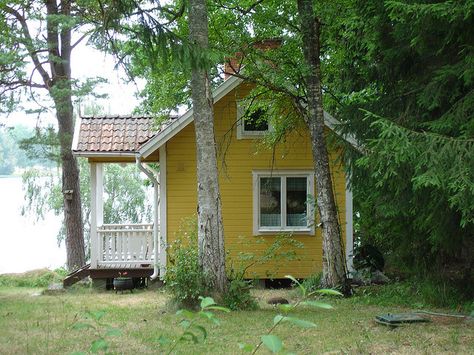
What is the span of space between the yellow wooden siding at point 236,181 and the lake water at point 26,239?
626 inches

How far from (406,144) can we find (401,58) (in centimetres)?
314

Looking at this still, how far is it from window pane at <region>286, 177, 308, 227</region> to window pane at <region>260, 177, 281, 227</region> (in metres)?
0.23

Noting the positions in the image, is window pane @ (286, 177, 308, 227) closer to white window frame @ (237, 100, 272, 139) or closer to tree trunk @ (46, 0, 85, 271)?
white window frame @ (237, 100, 272, 139)

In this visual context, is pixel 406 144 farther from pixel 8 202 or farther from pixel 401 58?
pixel 8 202

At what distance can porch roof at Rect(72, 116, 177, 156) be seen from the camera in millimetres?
16016

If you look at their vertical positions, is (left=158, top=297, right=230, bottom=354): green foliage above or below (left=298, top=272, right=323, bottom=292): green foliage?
above

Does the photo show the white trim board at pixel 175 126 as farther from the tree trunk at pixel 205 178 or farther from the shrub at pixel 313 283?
the shrub at pixel 313 283

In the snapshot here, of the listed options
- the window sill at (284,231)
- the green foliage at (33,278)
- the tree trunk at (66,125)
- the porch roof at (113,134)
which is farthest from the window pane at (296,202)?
the green foliage at (33,278)

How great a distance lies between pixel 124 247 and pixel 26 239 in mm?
21060

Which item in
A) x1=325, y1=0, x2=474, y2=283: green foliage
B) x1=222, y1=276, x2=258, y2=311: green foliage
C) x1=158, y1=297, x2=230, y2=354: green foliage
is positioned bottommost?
x1=222, y1=276, x2=258, y2=311: green foliage

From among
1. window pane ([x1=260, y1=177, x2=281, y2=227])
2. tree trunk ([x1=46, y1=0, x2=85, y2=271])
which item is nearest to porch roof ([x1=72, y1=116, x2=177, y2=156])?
tree trunk ([x1=46, y1=0, x2=85, y2=271])

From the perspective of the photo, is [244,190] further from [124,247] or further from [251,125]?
[124,247]

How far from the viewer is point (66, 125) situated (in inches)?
827

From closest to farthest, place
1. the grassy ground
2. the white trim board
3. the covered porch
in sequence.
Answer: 1. the grassy ground
2. the white trim board
3. the covered porch
